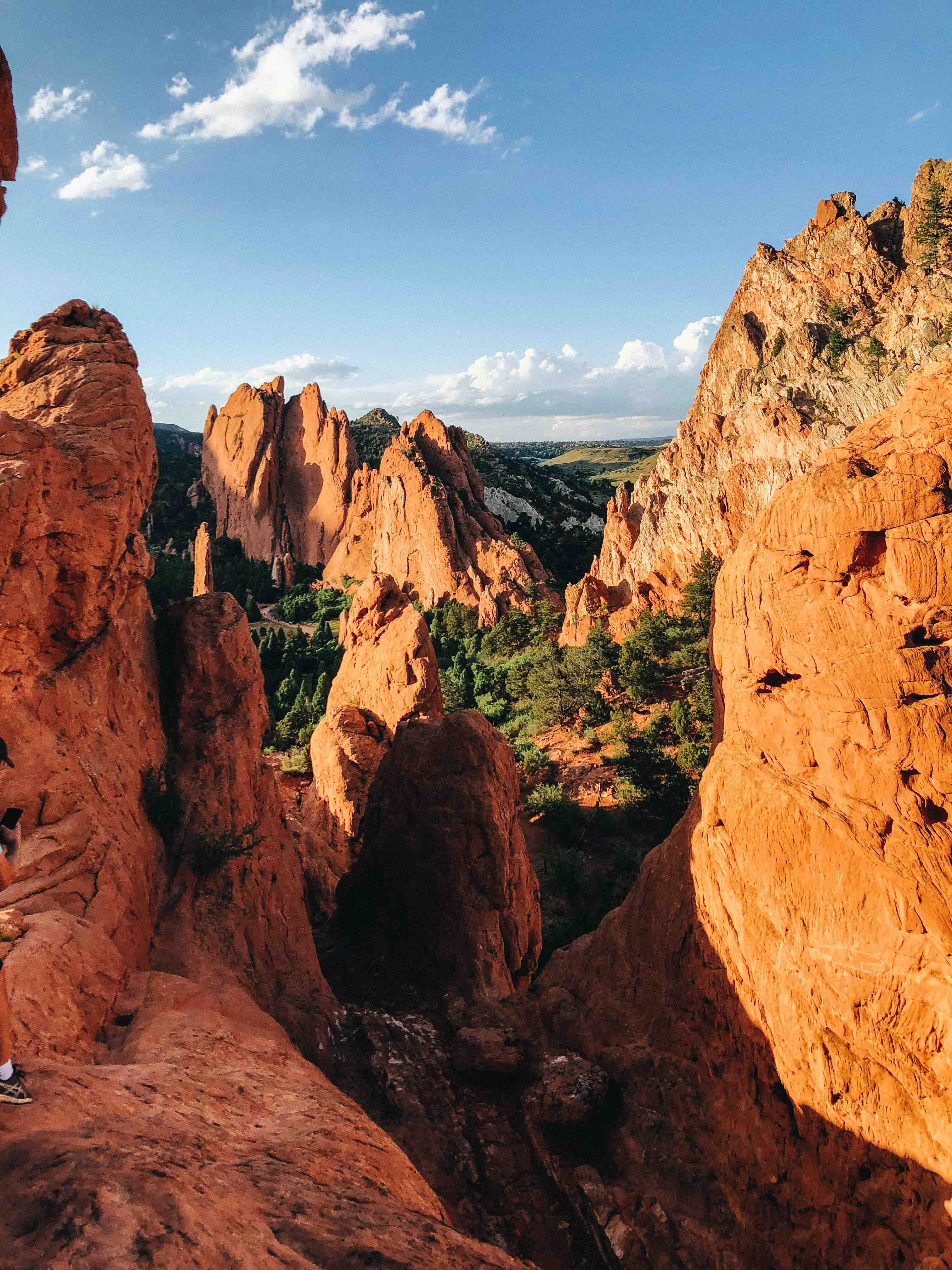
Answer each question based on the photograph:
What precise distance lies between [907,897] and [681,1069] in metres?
4.72

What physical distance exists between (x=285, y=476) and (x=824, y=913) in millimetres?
84323

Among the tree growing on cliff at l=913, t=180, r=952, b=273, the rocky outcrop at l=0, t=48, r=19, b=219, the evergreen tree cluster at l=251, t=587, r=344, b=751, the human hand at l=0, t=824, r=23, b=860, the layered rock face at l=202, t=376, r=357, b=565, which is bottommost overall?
the evergreen tree cluster at l=251, t=587, r=344, b=751

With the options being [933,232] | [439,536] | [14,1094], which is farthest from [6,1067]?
[933,232]

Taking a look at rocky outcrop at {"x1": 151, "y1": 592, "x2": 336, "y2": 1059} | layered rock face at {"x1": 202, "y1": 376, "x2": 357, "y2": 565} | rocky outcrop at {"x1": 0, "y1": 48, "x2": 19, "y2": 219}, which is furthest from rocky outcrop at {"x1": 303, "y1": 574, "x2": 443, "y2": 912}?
layered rock face at {"x1": 202, "y1": 376, "x2": 357, "y2": 565}

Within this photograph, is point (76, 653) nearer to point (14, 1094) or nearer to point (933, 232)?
point (14, 1094)

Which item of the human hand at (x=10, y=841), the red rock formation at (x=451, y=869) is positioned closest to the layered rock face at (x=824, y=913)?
the red rock formation at (x=451, y=869)

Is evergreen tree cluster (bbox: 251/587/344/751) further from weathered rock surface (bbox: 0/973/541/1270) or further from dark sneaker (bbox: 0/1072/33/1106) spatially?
dark sneaker (bbox: 0/1072/33/1106)

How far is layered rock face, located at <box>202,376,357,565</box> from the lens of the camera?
81.0 meters

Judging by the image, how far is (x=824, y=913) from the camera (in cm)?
827

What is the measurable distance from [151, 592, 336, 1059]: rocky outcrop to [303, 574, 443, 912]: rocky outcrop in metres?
7.78

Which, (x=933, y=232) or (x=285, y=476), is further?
(x=285, y=476)

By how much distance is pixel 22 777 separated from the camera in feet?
30.9

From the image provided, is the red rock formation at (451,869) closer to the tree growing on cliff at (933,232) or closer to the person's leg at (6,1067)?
the person's leg at (6,1067)

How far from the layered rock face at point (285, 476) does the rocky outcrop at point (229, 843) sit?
217 feet
